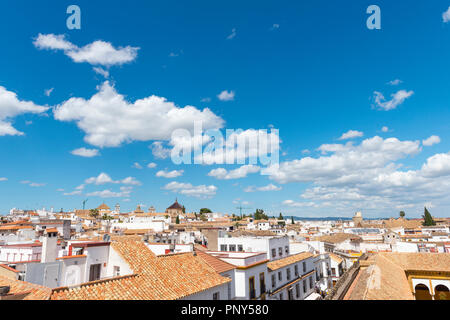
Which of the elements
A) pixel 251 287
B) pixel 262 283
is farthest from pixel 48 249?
pixel 262 283

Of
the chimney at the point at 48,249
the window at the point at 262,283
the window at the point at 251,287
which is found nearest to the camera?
the chimney at the point at 48,249

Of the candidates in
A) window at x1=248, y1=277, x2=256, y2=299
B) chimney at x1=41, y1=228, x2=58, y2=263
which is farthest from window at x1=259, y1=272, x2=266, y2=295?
chimney at x1=41, y1=228, x2=58, y2=263

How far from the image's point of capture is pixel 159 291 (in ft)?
51.0

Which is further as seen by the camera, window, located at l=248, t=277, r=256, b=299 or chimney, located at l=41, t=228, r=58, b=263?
window, located at l=248, t=277, r=256, b=299

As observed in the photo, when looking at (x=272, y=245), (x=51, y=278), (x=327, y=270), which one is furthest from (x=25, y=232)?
(x=327, y=270)

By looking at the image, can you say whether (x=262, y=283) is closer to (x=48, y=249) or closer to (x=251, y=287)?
(x=251, y=287)

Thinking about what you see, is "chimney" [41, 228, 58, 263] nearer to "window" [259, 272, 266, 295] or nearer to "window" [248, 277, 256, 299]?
"window" [248, 277, 256, 299]

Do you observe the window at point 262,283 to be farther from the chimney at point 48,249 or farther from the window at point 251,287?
the chimney at point 48,249

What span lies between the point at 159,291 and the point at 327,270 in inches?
1392

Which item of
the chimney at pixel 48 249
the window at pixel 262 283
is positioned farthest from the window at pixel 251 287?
the chimney at pixel 48 249

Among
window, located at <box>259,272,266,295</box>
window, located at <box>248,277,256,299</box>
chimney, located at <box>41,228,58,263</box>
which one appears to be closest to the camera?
chimney, located at <box>41,228,58,263</box>

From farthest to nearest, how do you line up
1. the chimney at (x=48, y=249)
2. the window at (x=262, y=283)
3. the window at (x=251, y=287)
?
the window at (x=262, y=283), the window at (x=251, y=287), the chimney at (x=48, y=249)
